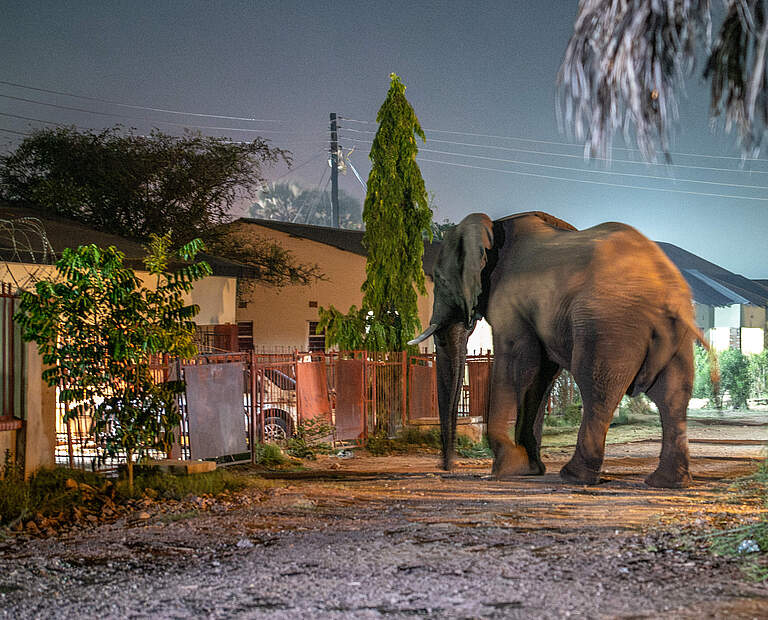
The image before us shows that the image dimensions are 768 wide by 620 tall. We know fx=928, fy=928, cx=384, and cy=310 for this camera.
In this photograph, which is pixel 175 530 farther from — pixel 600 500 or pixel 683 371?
pixel 683 371


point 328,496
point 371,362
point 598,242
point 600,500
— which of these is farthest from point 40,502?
point 371,362

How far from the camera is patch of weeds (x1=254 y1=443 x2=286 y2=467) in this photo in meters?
14.0

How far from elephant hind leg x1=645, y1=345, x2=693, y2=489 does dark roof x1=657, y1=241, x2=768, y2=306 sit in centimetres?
2179

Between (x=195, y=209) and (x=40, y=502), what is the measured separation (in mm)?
24696

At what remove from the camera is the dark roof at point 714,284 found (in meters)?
35.2

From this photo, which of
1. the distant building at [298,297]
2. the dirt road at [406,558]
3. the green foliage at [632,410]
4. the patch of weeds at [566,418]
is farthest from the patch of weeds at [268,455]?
the distant building at [298,297]

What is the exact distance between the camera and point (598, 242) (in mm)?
10305

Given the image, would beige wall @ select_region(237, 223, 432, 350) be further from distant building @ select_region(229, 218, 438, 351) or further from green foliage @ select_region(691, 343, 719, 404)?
green foliage @ select_region(691, 343, 719, 404)

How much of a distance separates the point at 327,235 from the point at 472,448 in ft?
66.8

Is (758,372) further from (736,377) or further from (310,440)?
(310,440)

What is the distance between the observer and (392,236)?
19.6 meters

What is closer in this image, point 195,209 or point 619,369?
point 619,369

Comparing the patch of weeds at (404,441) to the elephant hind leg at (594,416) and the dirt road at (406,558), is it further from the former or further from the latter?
the elephant hind leg at (594,416)

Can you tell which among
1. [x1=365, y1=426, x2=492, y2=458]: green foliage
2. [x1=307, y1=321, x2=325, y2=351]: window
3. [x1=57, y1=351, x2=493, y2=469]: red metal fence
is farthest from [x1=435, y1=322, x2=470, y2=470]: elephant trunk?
[x1=307, y1=321, x2=325, y2=351]: window
